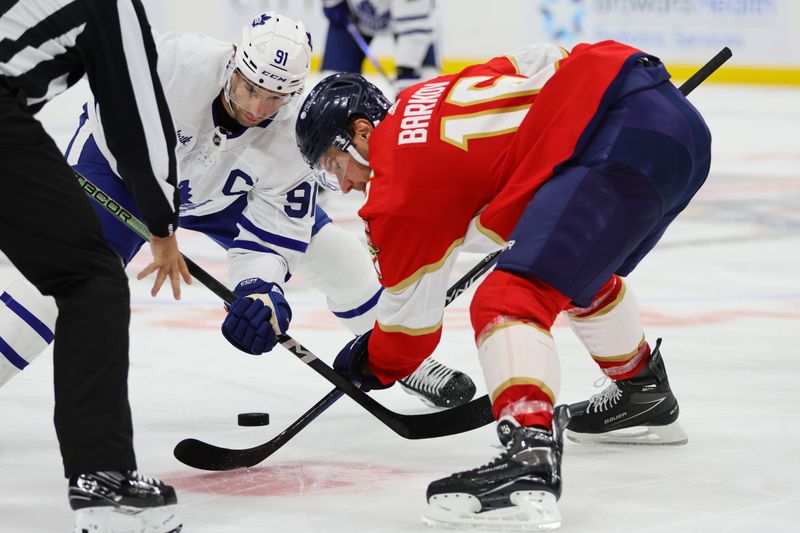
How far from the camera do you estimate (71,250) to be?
6.02ft

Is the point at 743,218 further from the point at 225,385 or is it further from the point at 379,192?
the point at 379,192

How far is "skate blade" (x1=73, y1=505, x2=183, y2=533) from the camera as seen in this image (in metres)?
1.86

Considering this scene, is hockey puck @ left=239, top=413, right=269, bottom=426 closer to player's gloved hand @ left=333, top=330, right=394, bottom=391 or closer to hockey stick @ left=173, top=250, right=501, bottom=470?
hockey stick @ left=173, top=250, right=501, bottom=470

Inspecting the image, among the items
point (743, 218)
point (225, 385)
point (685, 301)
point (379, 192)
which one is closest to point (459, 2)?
point (743, 218)

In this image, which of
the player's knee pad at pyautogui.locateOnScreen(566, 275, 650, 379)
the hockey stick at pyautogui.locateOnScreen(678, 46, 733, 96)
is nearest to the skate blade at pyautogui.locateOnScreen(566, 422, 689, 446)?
the player's knee pad at pyautogui.locateOnScreen(566, 275, 650, 379)

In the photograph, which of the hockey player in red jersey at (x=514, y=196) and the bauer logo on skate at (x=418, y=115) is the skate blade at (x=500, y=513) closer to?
the hockey player in red jersey at (x=514, y=196)

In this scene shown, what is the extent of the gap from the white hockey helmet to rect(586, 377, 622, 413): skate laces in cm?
85

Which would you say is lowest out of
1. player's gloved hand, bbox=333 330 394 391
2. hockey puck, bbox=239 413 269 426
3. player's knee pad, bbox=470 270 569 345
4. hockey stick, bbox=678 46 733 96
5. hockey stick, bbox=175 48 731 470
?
hockey puck, bbox=239 413 269 426

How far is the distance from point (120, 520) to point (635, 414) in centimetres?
111

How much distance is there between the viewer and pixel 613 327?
8.17 feet

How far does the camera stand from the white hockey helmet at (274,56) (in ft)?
8.44

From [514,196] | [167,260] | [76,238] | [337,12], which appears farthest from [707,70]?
[337,12]

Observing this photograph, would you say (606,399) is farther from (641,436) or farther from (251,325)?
(251,325)

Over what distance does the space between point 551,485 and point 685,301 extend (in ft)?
6.83
